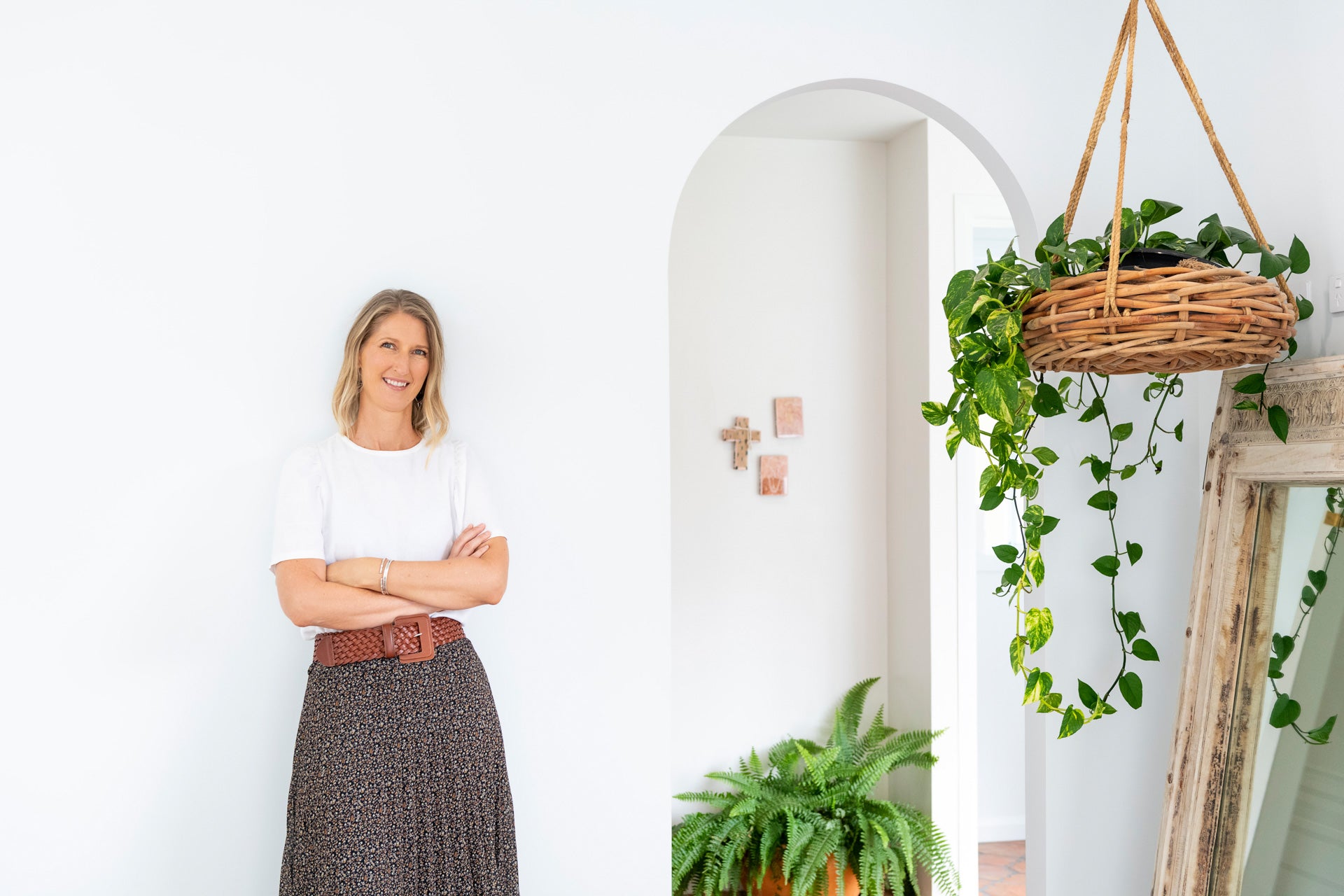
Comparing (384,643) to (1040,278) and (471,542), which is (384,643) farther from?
(1040,278)

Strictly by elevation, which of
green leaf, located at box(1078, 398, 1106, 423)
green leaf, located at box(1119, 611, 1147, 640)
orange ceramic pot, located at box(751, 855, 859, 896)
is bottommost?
orange ceramic pot, located at box(751, 855, 859, 896)

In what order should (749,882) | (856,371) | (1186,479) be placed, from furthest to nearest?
A: (856,371), (749,882), (1186,479)

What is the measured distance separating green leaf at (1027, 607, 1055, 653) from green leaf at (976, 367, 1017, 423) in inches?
13.8

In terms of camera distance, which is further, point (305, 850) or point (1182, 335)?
point (305, 850)

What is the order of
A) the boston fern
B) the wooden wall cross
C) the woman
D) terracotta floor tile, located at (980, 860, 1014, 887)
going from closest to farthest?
the woman < the boston fern < terracotta floor tile, located at (980, 860, 1014, 887) < the wooden wall cross

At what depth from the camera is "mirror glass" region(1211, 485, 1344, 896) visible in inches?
61.4

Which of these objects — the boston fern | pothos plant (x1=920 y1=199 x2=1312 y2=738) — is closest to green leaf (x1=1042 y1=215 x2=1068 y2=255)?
pothos plant (x1=920 y1=199 x2=1312 y2=738)

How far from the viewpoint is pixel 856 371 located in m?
3.54

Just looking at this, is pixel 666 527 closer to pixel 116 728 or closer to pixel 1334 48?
pixel 116 728

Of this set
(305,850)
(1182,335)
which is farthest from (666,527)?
(1182,335)

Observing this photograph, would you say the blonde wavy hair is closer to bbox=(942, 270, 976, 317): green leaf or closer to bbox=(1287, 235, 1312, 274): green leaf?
bbox=(942, 270, 976, 317): green leaf

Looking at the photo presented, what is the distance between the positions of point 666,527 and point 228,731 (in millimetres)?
906

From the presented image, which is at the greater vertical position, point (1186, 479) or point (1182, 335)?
point (1182, 335)

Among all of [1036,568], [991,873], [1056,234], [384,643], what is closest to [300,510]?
[384,643]
